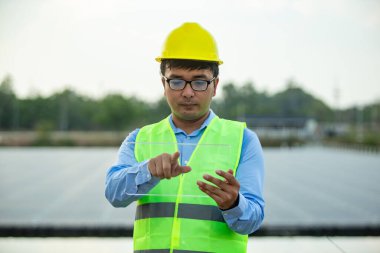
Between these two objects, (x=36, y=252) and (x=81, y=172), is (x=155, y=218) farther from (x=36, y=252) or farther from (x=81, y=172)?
(x=81, y=172)

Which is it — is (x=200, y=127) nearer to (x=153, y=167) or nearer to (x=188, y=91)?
(x=188, y=91)

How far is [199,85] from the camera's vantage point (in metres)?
1.69

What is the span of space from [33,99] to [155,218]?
54.0 metres

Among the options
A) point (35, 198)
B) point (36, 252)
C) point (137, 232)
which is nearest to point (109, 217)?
point (36, 252)

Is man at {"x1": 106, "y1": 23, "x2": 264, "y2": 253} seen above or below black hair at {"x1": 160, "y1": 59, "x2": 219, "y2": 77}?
below

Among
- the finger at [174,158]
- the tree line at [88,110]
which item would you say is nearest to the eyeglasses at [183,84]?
the finger at [174,158]

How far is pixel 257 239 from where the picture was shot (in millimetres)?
6160

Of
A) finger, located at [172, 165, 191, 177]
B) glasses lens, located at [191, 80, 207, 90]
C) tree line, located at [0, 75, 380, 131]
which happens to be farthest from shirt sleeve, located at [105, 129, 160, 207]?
tree line, located at [0, 75, 380, 131]

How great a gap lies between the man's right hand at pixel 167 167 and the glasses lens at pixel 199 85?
1.22 feet

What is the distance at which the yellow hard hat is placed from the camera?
66.7 inches

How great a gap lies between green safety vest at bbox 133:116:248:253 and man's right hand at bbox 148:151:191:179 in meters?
0.22

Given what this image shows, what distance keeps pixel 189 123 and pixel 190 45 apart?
31 cm

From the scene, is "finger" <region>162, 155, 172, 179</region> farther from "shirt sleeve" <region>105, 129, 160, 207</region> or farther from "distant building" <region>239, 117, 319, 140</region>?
"distant building" <region>239, 117, 319, 140</region>

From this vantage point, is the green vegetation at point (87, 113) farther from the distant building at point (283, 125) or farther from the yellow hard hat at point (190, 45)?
the yellow hard hat at point (190, 45)
